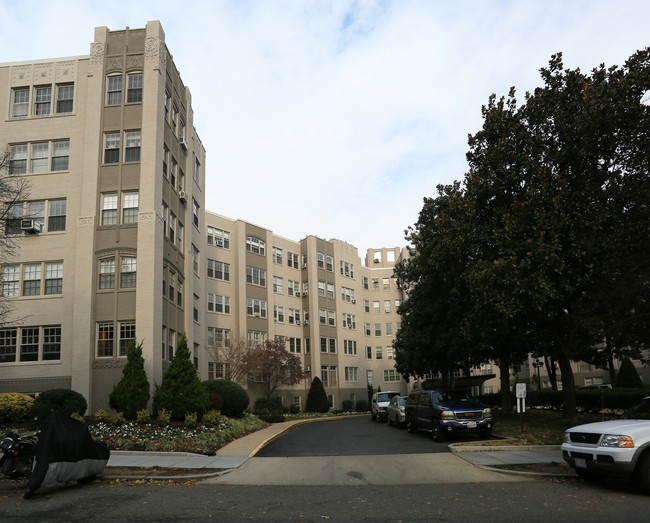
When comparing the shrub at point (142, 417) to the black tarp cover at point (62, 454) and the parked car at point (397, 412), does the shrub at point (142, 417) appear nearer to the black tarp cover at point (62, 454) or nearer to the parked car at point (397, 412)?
the black tarp cover at point (62, 454)

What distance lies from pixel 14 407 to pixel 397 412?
52.6 feet

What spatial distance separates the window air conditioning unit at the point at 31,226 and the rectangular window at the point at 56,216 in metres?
0.37

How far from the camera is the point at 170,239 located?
26922 millimetres

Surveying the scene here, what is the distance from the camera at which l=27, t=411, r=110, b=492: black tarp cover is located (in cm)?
982

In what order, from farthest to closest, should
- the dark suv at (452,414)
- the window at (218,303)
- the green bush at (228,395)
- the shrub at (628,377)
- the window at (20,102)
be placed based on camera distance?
1. the window at (218,303)
2. the shrub at (628,377)
3. the window at (20,102)
4. the green bush at (228,395)
5. the dark suv at (452,414)

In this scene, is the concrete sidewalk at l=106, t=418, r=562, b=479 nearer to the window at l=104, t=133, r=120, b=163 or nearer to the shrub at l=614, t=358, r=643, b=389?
the window at l=104, t=133, r=120, b=163

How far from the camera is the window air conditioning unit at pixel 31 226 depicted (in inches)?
956

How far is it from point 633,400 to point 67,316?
80.9 ft

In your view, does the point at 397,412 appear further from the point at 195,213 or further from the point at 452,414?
the point at 195,213

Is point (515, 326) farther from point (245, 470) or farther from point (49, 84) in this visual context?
point (49, 84)

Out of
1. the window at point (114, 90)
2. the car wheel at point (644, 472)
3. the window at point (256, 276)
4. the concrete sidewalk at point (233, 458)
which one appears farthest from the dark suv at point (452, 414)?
the window at point (256, 276)

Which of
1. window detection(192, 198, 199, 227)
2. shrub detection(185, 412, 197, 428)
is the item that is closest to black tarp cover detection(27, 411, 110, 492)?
shrub detection(185, 412, 197, 428)

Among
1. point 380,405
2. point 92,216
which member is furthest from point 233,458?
point 380,405

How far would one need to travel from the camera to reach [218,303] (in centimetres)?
4450
